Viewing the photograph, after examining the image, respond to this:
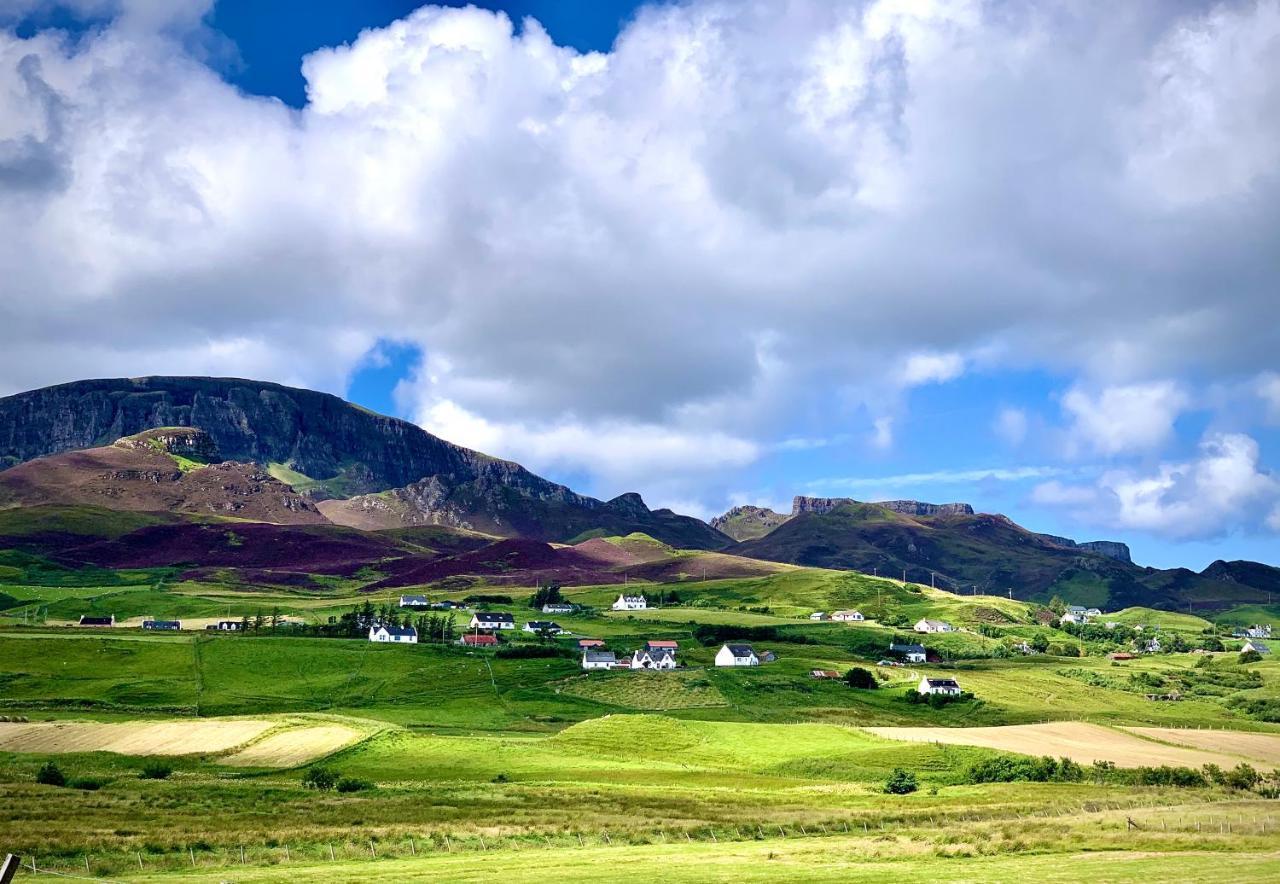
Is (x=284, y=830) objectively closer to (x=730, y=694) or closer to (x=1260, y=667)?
(x=730, y=694)

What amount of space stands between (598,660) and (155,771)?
96.0 meters

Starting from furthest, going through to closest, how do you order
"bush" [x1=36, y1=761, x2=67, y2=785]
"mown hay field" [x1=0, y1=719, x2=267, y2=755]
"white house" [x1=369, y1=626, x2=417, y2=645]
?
1. "white house" [x1=369, y1=626, x2=417, y2=645]
2. "mown hay field" [x1=0, y1=719, x2=267, y2=755]
3. "bush" [x1=36, y1=761, x2=67, y2=785]

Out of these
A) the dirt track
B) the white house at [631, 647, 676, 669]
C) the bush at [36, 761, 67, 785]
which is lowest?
the dirt track

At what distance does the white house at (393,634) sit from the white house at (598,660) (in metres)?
32.8

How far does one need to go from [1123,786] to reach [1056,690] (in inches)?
3395

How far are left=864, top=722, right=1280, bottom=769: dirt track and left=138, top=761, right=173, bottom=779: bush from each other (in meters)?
66.2

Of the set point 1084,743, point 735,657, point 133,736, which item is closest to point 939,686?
point 735,657

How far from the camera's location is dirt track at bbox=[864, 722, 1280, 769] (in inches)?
3757

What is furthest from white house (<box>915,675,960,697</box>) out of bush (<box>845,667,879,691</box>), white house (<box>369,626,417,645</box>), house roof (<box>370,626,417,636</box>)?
house roof (<box>370,626,417,636</box>)

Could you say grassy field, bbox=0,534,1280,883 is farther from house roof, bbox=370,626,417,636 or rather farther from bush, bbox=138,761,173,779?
house roof, bbox=370,626,417,636

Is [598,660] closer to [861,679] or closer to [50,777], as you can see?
[861,679]

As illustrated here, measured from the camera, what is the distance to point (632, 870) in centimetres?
4109

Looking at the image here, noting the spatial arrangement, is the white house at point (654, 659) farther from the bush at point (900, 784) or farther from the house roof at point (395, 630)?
the bush at point (900, 784)

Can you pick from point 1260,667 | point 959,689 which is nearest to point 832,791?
point 959,689
